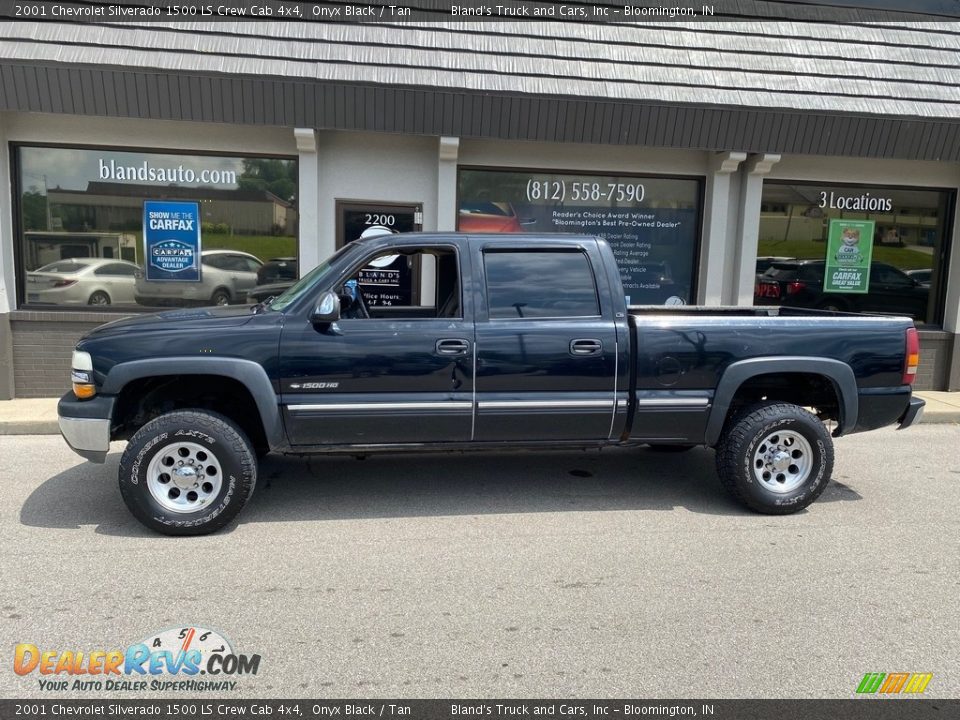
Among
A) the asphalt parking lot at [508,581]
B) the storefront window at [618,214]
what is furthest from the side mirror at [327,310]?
the storefront window at [618,214]

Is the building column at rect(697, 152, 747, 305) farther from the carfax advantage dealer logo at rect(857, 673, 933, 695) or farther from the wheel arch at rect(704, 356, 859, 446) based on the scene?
the carfax advantage dealer logo at rect(857, 673, 933, 695)

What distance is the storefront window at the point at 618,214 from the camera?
9094mm

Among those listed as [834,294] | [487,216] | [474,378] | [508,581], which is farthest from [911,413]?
[487,216]

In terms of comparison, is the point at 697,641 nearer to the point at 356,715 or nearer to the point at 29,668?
the point at 356,715

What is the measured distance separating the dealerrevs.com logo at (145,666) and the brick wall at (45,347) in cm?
581

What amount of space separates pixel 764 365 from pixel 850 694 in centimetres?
243

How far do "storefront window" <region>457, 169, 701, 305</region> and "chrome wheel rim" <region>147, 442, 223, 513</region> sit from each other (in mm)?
5056

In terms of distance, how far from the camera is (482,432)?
4.99 meters

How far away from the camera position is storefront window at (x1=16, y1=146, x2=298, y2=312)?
27.7 feet

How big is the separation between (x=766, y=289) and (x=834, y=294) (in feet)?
3.03

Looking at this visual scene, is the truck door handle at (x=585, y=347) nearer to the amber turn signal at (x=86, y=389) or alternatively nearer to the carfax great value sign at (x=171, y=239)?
the amber turn signal at (x=86, y=389)

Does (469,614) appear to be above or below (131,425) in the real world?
below

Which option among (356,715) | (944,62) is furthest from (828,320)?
(944,62)

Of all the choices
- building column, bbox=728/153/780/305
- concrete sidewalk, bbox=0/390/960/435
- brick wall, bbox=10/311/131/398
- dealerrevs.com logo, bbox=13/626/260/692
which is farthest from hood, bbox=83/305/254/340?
building column, bbox=728/153/780/305
